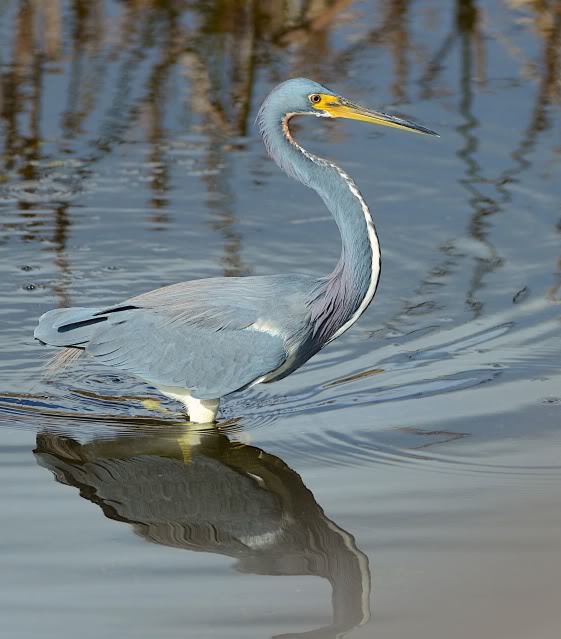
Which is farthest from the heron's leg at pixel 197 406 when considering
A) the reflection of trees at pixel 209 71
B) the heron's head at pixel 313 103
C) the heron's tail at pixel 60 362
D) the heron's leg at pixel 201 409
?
the reflection of trees at pixel 209 71

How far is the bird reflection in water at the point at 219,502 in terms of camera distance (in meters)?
4.91

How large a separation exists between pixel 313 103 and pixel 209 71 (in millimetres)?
5044

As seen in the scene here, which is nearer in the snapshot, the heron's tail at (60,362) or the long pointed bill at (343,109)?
the long pointed bill at (343,109)

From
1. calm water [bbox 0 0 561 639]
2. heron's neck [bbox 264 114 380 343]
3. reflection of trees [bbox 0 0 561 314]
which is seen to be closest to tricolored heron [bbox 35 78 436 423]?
heron's neck [bbox 264 114 380 343]

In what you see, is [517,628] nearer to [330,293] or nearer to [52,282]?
[330,293]

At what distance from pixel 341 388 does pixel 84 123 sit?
4338 mm

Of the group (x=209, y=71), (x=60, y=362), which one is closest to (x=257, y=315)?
(x=60, y=362)

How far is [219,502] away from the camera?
18.2 feet

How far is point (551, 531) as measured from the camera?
5.11 m

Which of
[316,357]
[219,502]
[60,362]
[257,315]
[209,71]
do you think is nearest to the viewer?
[219,502]

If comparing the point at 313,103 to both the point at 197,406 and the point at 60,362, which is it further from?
the point at 60,362

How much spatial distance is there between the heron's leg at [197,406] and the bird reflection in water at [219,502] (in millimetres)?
100

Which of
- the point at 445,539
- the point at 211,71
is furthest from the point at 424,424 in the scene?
the point at 211,71

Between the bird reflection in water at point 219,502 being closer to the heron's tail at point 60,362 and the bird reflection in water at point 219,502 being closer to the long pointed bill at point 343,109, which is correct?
the heron's tail at point 60,362
